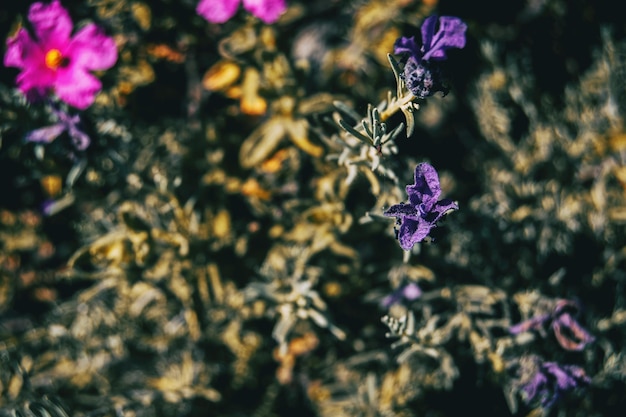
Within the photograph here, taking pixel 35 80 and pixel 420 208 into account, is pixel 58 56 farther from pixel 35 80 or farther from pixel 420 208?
pixel 420 208

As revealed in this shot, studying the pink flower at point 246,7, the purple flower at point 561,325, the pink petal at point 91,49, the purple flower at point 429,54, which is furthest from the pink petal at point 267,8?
the purple flower at point 561,325

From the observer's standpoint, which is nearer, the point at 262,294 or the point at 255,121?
the point at 262,294

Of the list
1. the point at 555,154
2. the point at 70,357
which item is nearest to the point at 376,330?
the point at 555,154

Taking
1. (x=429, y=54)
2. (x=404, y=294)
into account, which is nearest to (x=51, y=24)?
(x=429, y=54)

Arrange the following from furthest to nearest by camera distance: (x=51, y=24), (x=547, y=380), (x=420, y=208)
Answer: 1. (x=51, y=24)
2. (x=547, y=380)
3. (x=420, y=208)

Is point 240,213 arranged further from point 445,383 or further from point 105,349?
point 445,383

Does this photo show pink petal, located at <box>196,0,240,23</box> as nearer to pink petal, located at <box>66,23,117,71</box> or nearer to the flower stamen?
pink petal, located at <box>66,23,117,71</box>

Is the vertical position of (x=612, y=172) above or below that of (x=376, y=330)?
above
